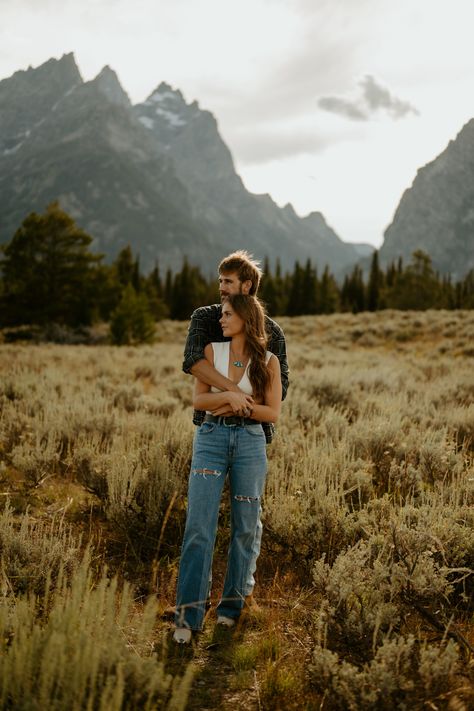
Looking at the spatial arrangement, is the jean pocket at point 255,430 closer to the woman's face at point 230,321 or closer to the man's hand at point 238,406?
the man's hand at point 238,406

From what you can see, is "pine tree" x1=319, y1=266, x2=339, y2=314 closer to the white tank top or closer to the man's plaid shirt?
the man's plaid shirt

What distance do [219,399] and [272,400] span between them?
1.23ft

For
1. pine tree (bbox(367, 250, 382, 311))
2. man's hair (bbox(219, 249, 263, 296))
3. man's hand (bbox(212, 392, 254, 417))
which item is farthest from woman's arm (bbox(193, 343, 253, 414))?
pine tree (bbox(367, 250, 382, 311))

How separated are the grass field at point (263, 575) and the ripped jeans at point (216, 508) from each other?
22 centimetres

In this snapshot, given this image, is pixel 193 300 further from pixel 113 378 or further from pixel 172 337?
pixel 113 378

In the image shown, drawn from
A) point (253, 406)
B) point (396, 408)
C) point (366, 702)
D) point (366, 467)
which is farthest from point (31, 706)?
point (396, 408)

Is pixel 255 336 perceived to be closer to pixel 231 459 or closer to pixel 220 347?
pixel 220 347

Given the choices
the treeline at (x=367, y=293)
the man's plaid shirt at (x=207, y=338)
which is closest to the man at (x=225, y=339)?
the man's plaid shirt at (x=207, y=338)

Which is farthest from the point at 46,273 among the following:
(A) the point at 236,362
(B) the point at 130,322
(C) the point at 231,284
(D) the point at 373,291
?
(D) the point at 373,291

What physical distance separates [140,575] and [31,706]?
84.4 inches

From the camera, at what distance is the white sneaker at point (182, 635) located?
2944 millimetres

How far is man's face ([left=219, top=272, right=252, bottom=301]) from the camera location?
329 cm

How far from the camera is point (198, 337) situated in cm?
337

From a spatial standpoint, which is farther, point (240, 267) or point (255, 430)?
point (240, 267)
